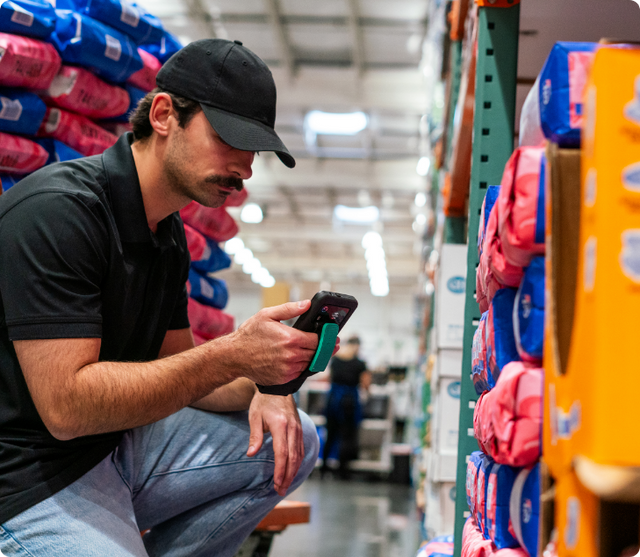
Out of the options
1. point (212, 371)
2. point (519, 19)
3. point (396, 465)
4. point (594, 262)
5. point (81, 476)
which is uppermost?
point (519, 19)

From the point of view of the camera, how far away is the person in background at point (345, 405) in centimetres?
762

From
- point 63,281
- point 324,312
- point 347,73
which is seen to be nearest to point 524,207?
point 324,312

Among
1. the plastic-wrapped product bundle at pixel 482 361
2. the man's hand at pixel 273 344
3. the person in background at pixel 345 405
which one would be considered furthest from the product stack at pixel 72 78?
the person in background at pixel 345 405

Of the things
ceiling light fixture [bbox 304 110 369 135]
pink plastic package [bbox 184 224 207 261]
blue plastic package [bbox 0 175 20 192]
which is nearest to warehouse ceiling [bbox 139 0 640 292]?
ceiling light fixture [bbox 304 110 369 135]

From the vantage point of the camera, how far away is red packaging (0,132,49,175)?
1.84m

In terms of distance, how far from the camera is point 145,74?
2283 mm

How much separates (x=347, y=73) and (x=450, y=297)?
16.6ft

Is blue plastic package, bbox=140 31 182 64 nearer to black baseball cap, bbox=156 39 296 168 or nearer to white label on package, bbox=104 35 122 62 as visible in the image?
white label on package, bbox=104 35 122 62

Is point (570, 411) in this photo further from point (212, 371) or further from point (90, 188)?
point (90, 188)

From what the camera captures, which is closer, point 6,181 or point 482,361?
point 482,361

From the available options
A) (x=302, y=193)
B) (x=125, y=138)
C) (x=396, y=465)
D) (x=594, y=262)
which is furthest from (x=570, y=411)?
(x=302, y=193)

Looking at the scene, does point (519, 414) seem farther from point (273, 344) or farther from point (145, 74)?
point (145, 74)

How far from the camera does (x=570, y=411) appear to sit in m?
0.49

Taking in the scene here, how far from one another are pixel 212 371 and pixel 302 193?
10.4 m
